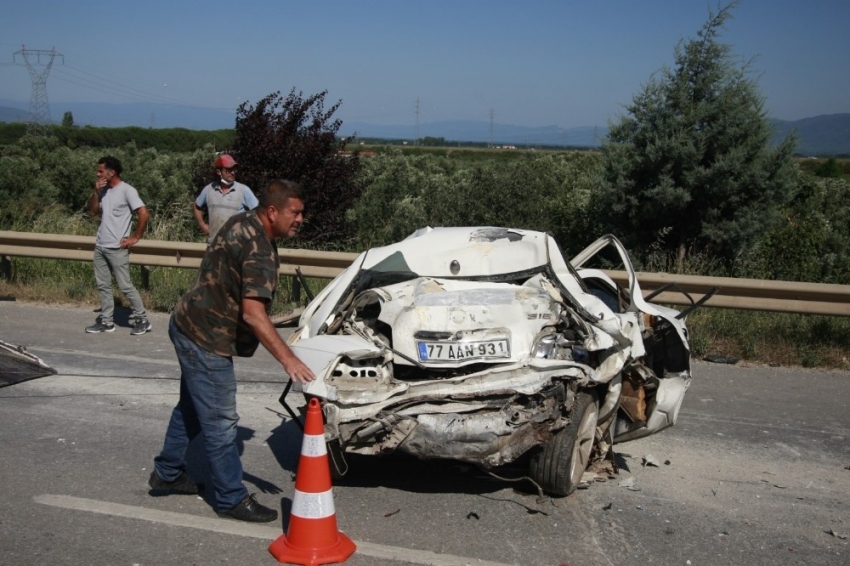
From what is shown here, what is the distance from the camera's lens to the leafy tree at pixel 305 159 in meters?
16.0

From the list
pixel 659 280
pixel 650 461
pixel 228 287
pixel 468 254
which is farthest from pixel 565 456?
pixel 659 280

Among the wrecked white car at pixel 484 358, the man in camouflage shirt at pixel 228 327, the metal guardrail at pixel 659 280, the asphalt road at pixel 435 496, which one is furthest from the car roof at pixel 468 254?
the metal guardrail at pixel 659 280

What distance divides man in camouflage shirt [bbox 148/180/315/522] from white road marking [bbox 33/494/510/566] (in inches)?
3.6

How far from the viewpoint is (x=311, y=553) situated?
4.28m

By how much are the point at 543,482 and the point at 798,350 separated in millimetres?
4927

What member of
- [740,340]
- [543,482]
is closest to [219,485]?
[543,482]

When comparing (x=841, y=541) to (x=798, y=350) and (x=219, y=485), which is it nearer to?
(x=219, y=485)

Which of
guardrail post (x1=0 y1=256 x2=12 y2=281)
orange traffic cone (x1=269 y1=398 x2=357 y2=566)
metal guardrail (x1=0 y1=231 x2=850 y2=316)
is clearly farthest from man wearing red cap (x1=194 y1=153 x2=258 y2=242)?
orange traffic cone (x1=269 y1=398 x2=357 y2=566)

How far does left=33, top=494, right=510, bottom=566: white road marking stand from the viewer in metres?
4.39

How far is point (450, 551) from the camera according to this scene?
448 cm

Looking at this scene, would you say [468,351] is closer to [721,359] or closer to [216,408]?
[216,408]

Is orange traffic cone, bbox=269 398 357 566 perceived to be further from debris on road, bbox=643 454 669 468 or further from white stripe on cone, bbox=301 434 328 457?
debris on road, bbox=643 454 669 468

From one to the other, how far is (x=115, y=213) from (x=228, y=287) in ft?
17.0

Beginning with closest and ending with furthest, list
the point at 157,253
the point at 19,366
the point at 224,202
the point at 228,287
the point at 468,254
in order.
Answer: the point at 228,287 → the point at 468,254 → the point at 19,366 → the point at 224,202 → the point at 157,253
